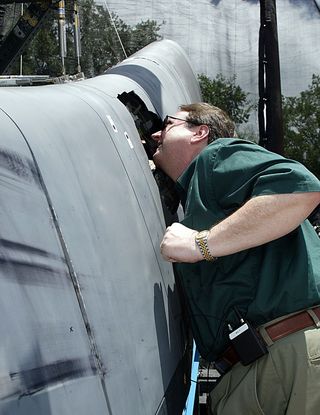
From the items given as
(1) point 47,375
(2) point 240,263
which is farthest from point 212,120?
(1) point 47,375

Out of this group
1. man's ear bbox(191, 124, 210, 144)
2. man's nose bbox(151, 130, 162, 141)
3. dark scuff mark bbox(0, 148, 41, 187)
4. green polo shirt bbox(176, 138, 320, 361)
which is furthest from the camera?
man's nose bbox(151, 130, 162, 141)

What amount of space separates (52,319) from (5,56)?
5927 millimetres

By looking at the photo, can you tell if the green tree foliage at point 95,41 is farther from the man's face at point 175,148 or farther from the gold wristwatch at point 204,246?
the gold wristwatch at point 204,246

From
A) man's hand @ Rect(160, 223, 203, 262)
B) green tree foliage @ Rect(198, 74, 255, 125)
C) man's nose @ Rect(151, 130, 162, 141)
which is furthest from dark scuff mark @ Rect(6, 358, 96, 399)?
green tree foliage @ Rect(198, 74, 255, 125)

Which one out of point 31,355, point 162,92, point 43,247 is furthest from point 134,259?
point 162,92

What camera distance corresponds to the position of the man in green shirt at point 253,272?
1.80 m

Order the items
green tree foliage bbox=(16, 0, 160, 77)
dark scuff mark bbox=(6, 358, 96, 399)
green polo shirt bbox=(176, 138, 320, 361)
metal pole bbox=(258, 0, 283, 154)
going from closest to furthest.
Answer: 1. dark scuff mark bbox=(6, 358, 96, 399)
2. green polo shirt bbox=(176, 138, 320, 361)
3. metal pole bbox=(258, 0, 283, 154)
4. green tree foliage bbox=(16, 0, 160, 77)

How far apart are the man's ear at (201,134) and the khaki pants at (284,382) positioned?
2.60ft

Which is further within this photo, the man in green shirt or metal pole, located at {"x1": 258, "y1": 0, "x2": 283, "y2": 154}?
metal pole, located at {"x1": 258, "y1": 0, "x2": 283, "y2": 154}

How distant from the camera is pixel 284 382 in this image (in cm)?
188

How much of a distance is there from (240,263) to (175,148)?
57 cm

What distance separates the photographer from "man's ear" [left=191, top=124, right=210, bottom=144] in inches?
89.4

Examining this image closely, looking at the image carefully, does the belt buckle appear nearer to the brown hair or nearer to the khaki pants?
the khaki pants

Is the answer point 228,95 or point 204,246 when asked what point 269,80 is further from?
point 228,95
